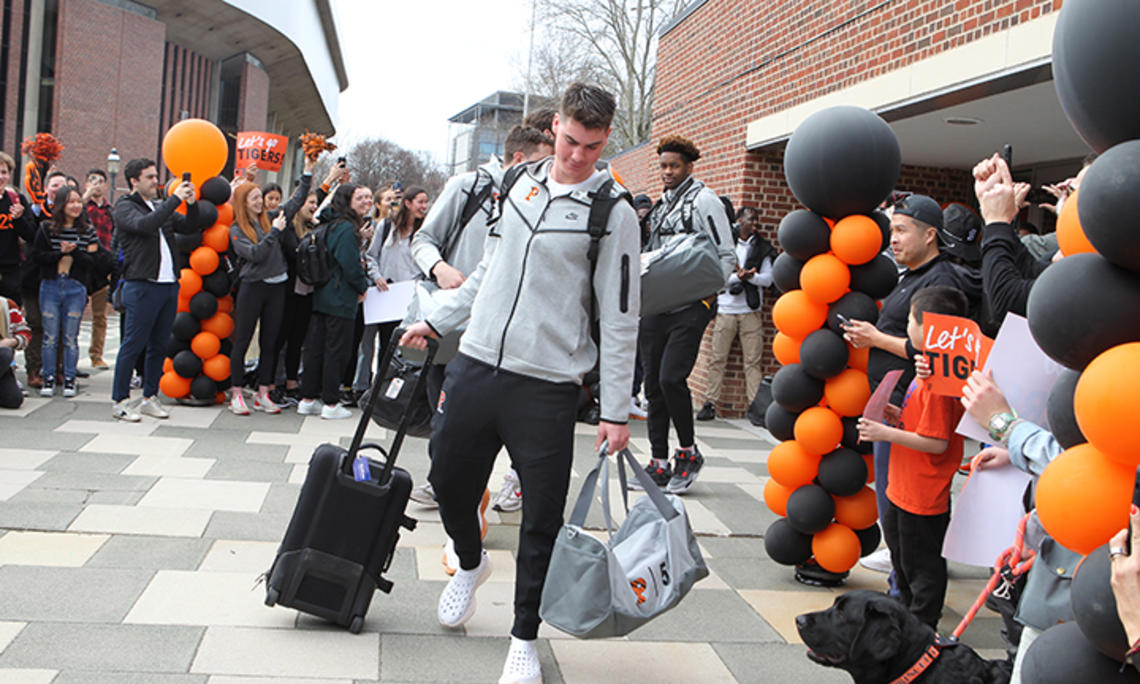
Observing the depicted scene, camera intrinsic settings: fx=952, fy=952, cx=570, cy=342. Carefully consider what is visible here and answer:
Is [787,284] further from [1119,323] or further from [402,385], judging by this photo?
[1119,323]

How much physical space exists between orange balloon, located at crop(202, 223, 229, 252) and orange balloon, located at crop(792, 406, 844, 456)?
572 cm

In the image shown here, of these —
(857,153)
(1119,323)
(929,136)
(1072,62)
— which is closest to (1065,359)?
(1119,323)

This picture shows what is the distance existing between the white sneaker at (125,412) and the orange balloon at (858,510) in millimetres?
5516

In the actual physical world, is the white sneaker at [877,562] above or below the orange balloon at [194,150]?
below

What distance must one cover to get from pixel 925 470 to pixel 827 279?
3.62ft

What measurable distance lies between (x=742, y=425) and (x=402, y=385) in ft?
20.4

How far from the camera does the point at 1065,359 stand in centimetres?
175

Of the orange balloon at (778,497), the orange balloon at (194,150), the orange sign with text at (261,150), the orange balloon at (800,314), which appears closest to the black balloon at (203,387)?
the orange balloon at (194,150)

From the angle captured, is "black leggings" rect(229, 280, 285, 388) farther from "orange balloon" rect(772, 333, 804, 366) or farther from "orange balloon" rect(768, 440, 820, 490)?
"orange balloon" rect(768, 440, 820, 490)

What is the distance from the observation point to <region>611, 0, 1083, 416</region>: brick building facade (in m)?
6.48

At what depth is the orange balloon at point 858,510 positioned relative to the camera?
4.77 meters

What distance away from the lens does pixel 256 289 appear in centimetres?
844

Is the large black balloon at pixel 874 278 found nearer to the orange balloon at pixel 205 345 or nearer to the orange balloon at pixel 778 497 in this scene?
the orange balloon at pixel 778 497

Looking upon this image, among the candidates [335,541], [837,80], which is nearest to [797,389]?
[335,541]
